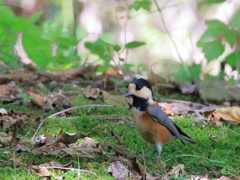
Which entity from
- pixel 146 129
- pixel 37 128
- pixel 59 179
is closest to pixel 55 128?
pixel 37 128

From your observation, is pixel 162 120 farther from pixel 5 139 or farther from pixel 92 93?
pixel 92 93

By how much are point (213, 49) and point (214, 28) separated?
280 mm

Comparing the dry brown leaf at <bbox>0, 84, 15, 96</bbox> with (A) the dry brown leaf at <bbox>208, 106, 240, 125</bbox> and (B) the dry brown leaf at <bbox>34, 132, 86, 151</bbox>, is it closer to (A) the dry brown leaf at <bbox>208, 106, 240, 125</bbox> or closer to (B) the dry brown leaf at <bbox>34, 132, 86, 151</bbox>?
(B) the dry brown leaf at <bbox>34, 132, 86, 151</bbox>

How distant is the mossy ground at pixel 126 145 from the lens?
253 cm

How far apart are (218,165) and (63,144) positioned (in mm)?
1185

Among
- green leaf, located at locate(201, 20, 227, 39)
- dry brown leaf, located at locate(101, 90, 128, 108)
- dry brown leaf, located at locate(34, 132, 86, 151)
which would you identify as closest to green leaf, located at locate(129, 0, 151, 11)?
green leaf, located at locate(201, 20, 227, 39)

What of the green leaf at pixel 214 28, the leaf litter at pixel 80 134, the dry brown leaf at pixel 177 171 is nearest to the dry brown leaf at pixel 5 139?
the leaf litter at pixel 80 134

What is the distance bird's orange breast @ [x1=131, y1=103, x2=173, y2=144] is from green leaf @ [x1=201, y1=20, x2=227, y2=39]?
7.25 feet

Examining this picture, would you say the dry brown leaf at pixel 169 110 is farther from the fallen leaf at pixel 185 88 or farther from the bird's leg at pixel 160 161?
the fallen leaf at pixel 185 88

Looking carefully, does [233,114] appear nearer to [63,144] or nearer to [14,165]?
[63,144]

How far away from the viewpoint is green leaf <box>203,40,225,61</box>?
4.83 meters

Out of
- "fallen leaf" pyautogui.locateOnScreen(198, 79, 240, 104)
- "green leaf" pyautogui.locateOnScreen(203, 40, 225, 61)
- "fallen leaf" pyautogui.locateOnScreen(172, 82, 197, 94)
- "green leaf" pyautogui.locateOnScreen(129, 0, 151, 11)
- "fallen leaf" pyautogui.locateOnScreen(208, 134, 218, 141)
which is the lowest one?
"fallen leaf" pyautogui.locateOnScreen(172, 82, 197, 94)

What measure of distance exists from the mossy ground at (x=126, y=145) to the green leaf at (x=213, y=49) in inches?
50.5

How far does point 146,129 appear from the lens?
9.78 feet
